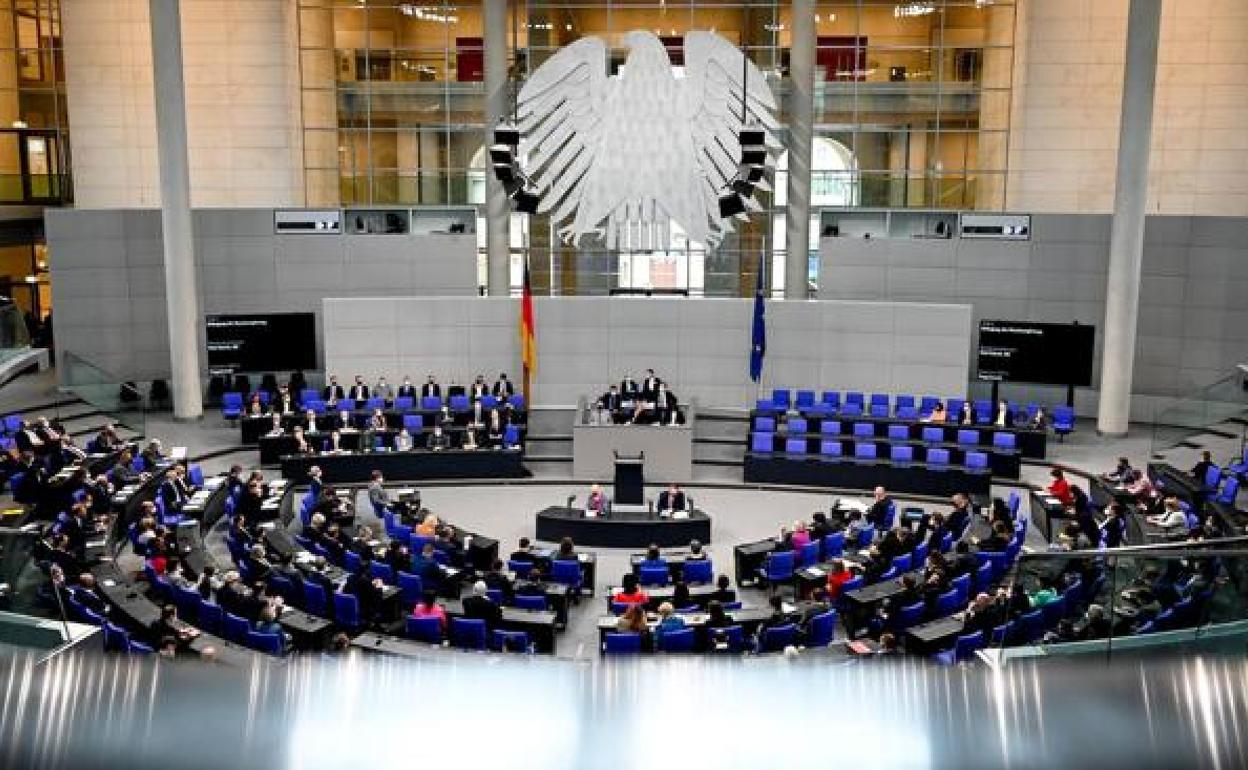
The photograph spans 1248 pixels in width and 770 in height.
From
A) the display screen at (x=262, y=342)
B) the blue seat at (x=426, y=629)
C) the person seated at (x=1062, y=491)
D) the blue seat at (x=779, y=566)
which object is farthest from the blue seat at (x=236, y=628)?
the display screen at (x=262, y=342)

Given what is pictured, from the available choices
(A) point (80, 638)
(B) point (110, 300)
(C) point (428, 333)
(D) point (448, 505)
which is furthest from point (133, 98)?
(A) point (80, 638)

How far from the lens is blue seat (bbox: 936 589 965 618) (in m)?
12.8

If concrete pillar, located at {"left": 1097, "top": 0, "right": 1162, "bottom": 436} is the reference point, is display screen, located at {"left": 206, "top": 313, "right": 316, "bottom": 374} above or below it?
below

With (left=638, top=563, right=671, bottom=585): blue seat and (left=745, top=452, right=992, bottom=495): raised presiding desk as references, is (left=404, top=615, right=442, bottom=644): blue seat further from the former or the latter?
(left=745, top=452, right=992, bottom=495): raised presiding desk

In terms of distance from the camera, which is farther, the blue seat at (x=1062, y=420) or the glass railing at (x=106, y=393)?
the glass railing at (x=106, y=393)

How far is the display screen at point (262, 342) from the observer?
2491 centimetres

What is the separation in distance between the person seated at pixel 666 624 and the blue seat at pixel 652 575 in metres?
1.88

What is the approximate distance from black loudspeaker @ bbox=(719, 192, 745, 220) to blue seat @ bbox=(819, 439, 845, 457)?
4.71m

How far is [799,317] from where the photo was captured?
960 inches

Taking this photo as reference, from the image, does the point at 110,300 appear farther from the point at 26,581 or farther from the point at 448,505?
the point at 26,581

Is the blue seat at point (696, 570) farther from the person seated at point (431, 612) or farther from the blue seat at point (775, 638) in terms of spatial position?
the person seated at point (431, 612)

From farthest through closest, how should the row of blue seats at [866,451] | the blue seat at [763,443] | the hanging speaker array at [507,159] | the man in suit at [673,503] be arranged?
the blue seat at [763,443] → the row of blue seats at [866,451] → the hanging speaker array at [507,159] → the man in suit at [673,503]

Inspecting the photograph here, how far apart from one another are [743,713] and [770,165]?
2424 centimetres

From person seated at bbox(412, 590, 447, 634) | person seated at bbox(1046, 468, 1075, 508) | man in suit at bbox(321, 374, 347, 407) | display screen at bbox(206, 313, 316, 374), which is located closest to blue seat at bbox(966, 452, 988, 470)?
person seated at bbox(1046, 468, 1075, 508)
